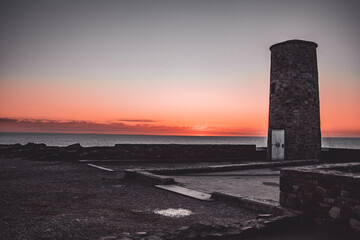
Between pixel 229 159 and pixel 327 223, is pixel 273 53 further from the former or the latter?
pixel 327 223

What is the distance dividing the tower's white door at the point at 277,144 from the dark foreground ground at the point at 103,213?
11.9 metres

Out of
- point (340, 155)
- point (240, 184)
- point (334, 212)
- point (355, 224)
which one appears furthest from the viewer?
point (340, 155)

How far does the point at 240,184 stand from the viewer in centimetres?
962

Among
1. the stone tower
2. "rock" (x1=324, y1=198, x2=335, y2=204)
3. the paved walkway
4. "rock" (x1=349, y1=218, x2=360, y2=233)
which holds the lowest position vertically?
the paved walkway

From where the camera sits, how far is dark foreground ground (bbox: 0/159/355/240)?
470 centimetres

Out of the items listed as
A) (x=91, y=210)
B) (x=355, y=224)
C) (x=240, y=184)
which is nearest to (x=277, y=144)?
(x=240, y=184)

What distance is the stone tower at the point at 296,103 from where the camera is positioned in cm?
1841

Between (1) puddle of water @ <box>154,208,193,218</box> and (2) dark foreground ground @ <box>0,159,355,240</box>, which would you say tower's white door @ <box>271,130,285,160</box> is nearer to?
(2) dark foreground ground @ <box>0,159,355,240</box>

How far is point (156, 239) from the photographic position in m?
4.02

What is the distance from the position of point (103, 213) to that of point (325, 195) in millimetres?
4143

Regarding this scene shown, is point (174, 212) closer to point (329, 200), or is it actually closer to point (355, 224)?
point (329, 200)

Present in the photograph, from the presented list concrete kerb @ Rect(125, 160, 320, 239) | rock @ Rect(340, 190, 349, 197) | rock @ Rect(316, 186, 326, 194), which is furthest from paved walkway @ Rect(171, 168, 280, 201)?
rock @ Rect(340, 190, 349, 197)

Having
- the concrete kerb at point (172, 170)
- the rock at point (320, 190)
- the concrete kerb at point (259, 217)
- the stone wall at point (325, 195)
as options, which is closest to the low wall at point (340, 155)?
the concrete kerb at point (172, 170)

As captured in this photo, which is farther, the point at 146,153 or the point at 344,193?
the point at 146,153
